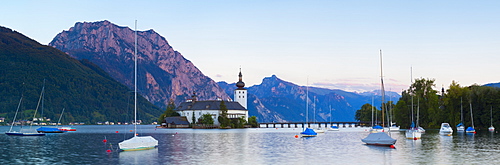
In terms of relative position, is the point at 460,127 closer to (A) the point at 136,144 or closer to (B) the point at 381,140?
(B) the point at 381,140

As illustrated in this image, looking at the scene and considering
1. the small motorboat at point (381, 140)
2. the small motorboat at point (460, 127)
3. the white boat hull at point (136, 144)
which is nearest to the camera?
the white boat hull at point (136, 144)

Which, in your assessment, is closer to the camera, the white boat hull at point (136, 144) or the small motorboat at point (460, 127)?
the white boat hull at point (136, 144)

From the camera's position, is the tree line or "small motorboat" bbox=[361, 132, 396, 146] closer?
"small motorboat" bbox=[361, 132, 396, 146]

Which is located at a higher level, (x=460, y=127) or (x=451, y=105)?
(x=451, y=105)

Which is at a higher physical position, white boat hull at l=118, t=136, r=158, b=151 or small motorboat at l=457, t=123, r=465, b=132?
white boat hull at l=118, t=136, r=158, b=151

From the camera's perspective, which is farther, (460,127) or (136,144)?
(460,127)

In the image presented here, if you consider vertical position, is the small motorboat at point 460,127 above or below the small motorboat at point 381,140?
below

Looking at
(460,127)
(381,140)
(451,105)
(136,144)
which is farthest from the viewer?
(451,105)

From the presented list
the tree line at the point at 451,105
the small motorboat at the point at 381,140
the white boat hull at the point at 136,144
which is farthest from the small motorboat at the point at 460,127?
the white boat hull at the point at 136,144

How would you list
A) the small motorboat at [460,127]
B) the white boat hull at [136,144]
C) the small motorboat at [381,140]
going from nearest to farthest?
the white boat hull at [136,144], the small motorboat at [381,140], the small motorboat at [460,127]

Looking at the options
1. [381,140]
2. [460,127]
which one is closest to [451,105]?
[460,127]

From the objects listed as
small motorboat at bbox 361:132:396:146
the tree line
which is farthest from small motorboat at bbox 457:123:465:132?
small motorboat at bbox 361:132:396:146

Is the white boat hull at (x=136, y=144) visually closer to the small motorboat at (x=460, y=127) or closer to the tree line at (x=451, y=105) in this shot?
the tree line at (x=451, y=105)

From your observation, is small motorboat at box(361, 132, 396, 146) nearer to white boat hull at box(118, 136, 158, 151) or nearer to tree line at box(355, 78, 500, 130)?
white boat hull at box(118, 136, 158, 151)
